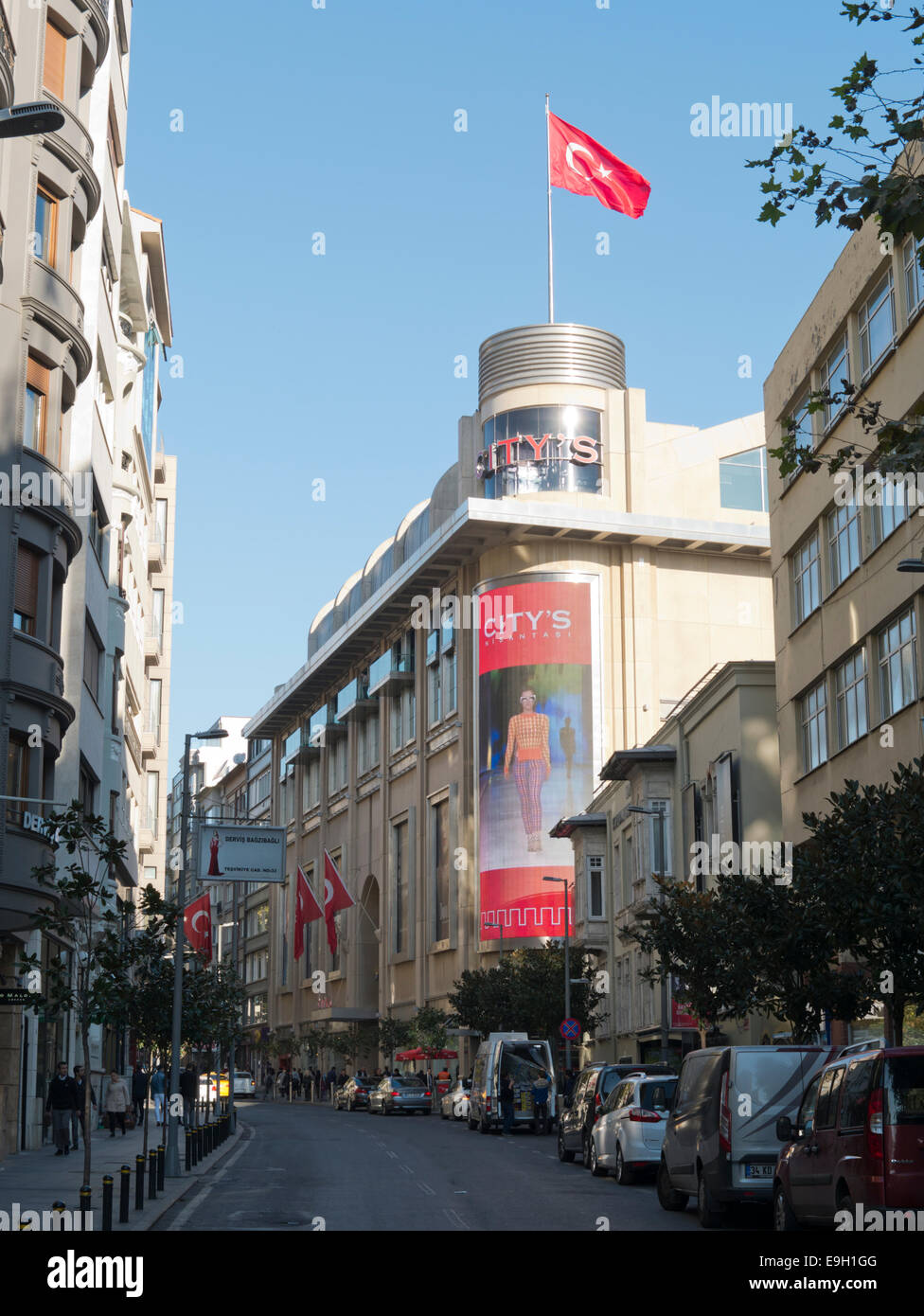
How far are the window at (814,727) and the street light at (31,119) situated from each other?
25066 millimetres

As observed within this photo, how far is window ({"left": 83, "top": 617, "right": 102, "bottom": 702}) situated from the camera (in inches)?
1540

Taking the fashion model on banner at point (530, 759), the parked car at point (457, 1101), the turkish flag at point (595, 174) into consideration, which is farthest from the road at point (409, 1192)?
the turkish flag at point (595, 174)

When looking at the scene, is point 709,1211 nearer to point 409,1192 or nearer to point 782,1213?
point 782,1213

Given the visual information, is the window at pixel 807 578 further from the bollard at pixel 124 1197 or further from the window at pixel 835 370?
the bollard at pixel 124 1197

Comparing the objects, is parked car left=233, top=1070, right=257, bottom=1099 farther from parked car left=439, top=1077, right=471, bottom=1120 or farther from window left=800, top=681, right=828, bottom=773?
window left=800, top=681, right=828, bottom=773

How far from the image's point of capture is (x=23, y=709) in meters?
27.8

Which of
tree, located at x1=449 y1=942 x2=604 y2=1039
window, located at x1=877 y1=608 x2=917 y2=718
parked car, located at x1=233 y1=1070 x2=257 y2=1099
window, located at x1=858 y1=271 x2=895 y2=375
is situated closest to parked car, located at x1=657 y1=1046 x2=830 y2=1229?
window, located at x1=877 y1=608 x2=917 y2=718

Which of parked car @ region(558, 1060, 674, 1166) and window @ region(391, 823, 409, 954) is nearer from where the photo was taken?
parked car @ region(558, 1060, 674, 1166)

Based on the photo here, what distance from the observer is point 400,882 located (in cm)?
9219

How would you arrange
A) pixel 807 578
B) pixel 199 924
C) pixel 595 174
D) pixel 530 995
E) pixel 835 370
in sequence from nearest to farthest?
pixel 835 370 < pixel 807 578 < pixel 199 924 < pixel 530 995 < pixel 595 174

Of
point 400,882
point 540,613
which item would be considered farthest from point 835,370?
point 400,882

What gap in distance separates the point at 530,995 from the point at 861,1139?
48450 millimetres

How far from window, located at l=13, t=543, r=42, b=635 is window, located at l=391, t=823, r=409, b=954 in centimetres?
6335
